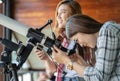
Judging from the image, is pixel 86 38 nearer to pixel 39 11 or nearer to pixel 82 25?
pixel 82 25

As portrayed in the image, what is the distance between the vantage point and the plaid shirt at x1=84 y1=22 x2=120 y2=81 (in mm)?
1182

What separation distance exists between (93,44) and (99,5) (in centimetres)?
230

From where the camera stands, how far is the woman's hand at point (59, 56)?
50.1 inches

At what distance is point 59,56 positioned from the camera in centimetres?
128

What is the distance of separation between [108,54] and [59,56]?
217 mm

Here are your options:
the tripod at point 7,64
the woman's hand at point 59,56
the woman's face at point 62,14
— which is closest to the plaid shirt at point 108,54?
the woman's hand at point 59,56

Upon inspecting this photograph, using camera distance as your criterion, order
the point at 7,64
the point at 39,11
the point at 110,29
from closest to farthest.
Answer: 1. the point at 110,29
2. the point at 7,64
3. the point at 39,11

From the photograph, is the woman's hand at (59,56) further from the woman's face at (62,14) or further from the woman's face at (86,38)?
the woman's face at (62,14)

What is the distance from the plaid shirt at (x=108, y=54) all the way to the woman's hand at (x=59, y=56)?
15 centimetres

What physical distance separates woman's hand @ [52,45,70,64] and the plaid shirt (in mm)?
153

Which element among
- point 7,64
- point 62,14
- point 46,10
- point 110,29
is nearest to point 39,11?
point 46,10

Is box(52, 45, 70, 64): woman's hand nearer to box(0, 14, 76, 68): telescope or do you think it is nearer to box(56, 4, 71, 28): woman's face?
box(0, 14, 76, 68): telescope

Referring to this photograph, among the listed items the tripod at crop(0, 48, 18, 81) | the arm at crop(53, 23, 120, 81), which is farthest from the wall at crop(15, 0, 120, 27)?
the arm at crop(53, 23, 120, 81)

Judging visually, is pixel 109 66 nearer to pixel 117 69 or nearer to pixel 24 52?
pixel 117 69
